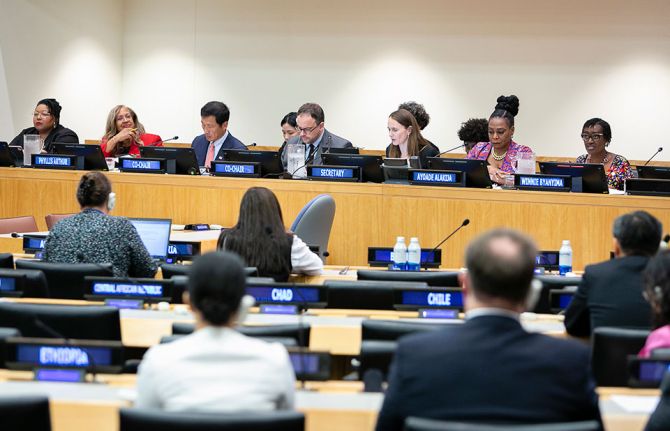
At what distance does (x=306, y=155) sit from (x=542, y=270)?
317 centimetres

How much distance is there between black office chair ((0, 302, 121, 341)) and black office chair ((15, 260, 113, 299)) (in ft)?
3.35

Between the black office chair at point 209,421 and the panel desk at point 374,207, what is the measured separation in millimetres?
5002

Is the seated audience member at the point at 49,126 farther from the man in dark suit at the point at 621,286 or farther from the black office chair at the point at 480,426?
the black office chair at the point at 480,426

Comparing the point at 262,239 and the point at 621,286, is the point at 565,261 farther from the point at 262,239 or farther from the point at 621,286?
the point at 621,286

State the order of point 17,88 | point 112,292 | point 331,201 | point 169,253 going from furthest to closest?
point 17,88, point 331,201, point 169,253, point 112,292

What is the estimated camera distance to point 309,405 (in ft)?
8.77

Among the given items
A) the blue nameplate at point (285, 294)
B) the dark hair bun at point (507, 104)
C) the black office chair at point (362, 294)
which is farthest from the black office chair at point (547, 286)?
the dark hair bun at point (507, 104)

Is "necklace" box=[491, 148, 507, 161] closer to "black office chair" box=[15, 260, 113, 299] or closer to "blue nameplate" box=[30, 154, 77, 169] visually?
Result: "blue nameplate" box=[30, 154, 77, 169]

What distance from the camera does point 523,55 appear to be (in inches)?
507

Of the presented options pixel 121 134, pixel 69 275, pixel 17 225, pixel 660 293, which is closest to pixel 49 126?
pixel 121 134

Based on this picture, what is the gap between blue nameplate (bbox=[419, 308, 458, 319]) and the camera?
13.4 ft

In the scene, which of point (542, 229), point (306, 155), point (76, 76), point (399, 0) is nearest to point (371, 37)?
point (399, 0)

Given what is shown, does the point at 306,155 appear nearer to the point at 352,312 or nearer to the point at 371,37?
the point at 352,312

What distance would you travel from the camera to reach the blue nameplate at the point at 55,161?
26.1 ft
